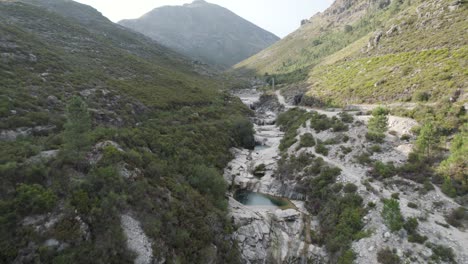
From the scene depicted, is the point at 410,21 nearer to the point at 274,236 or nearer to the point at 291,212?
the point at 291,212

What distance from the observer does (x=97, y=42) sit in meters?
96.2

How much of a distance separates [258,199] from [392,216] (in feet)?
60.8

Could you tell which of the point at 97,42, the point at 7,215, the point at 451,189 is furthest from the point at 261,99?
the point at 7,215

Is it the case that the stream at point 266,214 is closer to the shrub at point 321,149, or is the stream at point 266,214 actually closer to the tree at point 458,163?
the shrub at point 321,149

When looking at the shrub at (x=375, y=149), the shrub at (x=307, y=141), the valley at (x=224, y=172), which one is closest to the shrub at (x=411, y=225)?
the valley at (x=224, y=172)

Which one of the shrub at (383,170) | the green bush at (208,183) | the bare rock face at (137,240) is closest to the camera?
the bare rock face at (137,240)

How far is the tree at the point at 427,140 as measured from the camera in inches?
1275

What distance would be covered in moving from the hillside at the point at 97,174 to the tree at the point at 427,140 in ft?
92.8

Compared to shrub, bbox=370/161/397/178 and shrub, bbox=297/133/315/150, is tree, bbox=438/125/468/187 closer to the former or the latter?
shrub, bbox=370/161/397/178

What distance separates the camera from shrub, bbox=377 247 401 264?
73.3 feet

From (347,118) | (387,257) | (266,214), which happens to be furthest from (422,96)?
(266,214)

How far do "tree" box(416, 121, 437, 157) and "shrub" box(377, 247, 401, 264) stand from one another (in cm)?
1745

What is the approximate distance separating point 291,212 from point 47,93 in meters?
43.7

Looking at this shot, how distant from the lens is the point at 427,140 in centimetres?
3275
